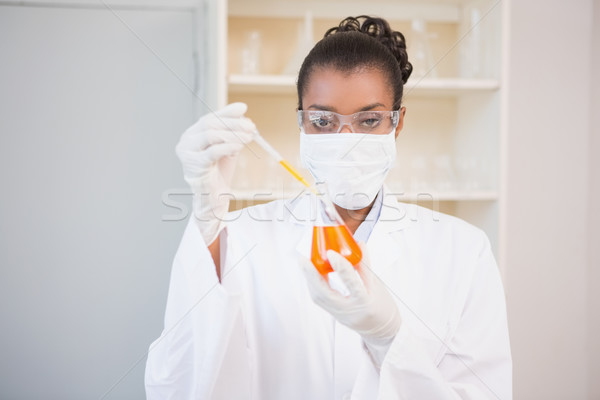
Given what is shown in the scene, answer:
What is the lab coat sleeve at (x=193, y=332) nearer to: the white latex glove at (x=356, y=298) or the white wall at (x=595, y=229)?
the white latex glove at (x=356, y=298)

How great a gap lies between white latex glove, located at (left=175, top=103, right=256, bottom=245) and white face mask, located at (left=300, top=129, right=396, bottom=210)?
192 mm

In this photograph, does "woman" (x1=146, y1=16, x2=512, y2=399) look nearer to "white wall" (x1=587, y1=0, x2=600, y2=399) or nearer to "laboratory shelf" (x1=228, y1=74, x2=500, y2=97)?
"laboratory shelf" (x1=228, y1=74, x2=500, y2=97)

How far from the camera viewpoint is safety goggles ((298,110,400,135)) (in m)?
0.98

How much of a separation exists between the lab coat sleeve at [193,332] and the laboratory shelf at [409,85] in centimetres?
75

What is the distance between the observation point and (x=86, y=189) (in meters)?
1.55

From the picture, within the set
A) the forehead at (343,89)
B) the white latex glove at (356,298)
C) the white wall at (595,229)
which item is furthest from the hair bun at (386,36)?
the white wall at (595,229)

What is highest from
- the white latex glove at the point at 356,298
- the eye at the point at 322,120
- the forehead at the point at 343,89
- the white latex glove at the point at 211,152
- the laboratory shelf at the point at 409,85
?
the laboratory shelf at the point at 409,85

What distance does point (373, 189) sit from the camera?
1063 millimetres

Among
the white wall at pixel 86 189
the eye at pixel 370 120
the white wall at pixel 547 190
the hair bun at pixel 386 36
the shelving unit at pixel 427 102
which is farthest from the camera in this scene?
the white wall at pixel 547 190

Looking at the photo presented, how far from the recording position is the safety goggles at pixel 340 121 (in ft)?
3.22

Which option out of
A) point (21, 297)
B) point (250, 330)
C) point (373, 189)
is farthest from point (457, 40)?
point (21, 297)

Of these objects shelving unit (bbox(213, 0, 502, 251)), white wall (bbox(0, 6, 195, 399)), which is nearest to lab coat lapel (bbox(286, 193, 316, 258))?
shelving unit (bbox(213, 0, 502, 251))

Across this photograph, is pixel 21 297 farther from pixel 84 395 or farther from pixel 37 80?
pixel 37 80

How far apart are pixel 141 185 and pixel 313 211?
29.2 inches
